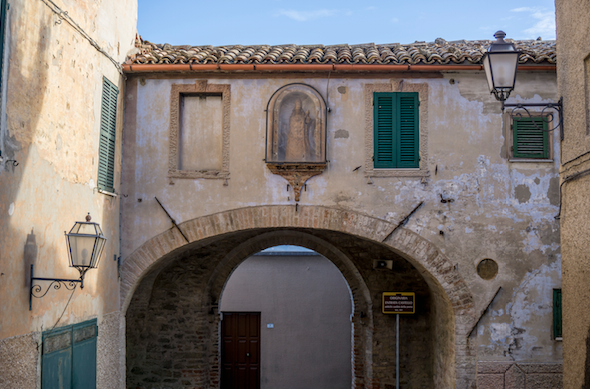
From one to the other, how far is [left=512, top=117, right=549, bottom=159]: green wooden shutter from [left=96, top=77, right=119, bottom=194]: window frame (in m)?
6.00

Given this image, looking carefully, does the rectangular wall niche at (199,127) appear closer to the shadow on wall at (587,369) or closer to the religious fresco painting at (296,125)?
the religious fresco painting at (296,125)

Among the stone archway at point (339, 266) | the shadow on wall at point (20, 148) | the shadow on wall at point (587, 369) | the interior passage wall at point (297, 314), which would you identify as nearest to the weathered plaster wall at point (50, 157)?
the shadow on wall at point (20, 148)

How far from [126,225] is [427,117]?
486cm

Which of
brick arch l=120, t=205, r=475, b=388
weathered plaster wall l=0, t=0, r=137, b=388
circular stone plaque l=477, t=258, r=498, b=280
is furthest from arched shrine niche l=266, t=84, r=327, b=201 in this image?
circular stone plaque l=477, t=258, r=498, b=280

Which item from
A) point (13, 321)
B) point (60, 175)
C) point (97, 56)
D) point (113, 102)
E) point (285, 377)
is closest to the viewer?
point (13, 321)

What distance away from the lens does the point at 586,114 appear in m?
5.69

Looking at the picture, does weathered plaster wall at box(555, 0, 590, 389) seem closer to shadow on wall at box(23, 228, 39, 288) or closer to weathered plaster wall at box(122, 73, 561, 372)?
weathered plaster wall at box(122, 73, 561, 372)

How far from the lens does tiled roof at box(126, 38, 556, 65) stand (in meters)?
8.84

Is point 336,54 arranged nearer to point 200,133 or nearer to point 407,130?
point 407,130

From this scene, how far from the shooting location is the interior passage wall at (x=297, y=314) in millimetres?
15352

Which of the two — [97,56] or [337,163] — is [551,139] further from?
[97,56]

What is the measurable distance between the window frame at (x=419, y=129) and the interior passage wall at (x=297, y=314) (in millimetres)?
7183

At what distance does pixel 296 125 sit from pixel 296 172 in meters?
0.74

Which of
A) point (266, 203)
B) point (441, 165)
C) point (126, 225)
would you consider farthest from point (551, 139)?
point (126, 225)
